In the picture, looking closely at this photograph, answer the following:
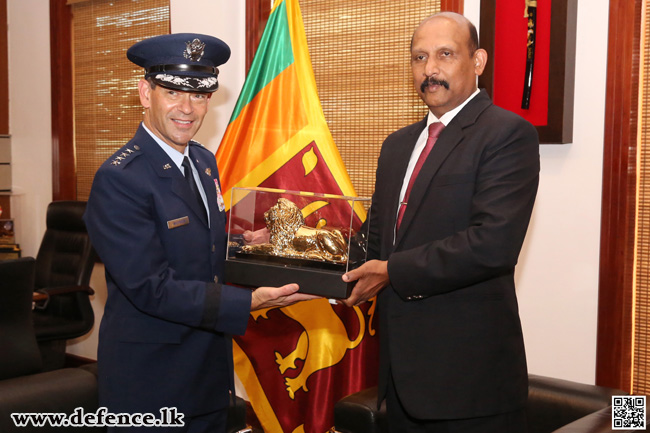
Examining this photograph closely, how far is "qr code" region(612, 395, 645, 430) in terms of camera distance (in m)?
1.41

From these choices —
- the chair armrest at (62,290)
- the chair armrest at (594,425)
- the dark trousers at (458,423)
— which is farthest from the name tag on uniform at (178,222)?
the chair armrest at (62,290)

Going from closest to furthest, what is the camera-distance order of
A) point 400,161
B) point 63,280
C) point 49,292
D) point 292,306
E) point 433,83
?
point 433,83, point 400,161, point 292,306, point 49,292, point 63,280

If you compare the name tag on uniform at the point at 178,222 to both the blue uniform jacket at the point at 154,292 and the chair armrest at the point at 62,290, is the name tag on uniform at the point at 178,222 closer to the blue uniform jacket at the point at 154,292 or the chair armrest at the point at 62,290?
the blue uniform jacket at the point at 154,292

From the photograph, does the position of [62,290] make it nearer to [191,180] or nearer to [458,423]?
[191,180]

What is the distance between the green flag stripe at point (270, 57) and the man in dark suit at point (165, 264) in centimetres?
109

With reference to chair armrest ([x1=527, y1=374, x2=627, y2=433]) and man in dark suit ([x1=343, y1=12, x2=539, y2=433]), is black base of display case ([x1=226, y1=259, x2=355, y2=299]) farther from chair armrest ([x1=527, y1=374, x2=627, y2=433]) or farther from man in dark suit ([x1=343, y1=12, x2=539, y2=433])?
chair armrest ([x1=527, y1=374, x2=627, y2=433])

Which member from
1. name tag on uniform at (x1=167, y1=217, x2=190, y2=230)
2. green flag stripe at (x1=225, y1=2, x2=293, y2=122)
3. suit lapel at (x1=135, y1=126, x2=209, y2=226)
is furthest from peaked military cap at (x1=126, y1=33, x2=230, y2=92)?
green flag stripe at (x1=225, y1=2, x2=293, y2=122)

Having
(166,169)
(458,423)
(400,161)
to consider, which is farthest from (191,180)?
(458,423)

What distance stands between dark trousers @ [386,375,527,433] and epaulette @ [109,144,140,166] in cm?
93

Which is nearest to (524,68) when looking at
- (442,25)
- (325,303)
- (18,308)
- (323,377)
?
(442,25)

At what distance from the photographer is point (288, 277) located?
1842mm

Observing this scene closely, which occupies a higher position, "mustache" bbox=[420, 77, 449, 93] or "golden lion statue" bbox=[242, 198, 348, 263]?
"mustache" bbox=[420, 77, 449, 93]

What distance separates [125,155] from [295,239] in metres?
0.54

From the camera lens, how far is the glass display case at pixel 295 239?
1.83m
